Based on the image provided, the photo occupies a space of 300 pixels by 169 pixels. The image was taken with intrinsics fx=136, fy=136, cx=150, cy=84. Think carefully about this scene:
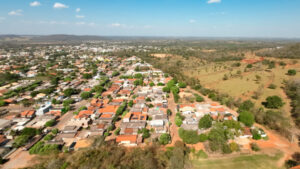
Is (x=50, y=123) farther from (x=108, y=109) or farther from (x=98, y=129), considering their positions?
(x=108, y=109)

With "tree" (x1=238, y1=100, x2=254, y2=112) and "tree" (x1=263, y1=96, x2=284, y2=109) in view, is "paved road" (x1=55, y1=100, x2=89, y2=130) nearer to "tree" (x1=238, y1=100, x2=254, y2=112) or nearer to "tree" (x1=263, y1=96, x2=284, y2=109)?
"tree" (x1=238, y1=100, x2=254, y2=112)

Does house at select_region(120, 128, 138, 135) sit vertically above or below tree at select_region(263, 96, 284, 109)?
below

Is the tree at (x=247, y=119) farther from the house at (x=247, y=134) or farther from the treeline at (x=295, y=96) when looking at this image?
the treeline at (x=295, y=96)

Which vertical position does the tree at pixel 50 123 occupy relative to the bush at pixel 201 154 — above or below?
above

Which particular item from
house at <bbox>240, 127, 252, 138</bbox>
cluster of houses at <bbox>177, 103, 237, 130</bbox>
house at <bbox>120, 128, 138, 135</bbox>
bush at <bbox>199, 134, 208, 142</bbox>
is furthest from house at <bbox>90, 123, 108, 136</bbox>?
house at <bbox>240, 127, 252, 138</bbox>

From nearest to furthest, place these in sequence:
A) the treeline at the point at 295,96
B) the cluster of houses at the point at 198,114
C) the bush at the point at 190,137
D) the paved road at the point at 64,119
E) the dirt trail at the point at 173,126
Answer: the bush at the point at 190,137 → the dirt trail at the point at 173,126 → the cluster of houses at the point at 198,114 → the paved road at the point at 64,119 → the treeline at the point at 295,96

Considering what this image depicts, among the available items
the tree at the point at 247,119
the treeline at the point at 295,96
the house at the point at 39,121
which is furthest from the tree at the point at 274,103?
the house at the point at 39,121

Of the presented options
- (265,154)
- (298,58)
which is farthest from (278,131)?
(298,58)
